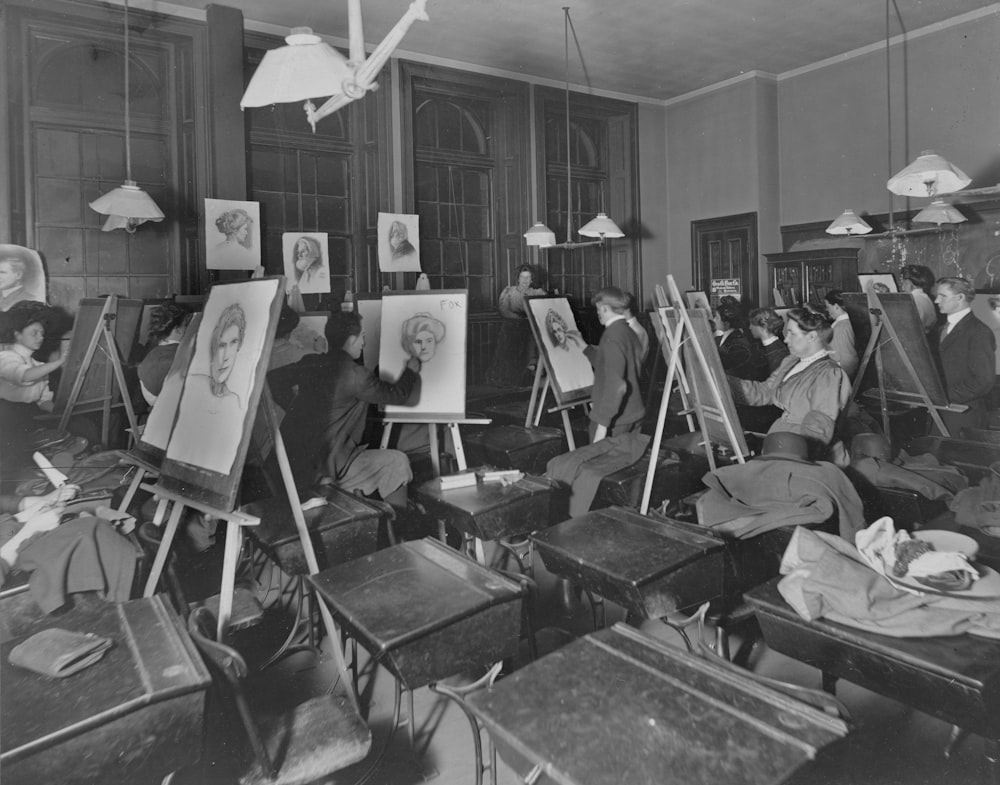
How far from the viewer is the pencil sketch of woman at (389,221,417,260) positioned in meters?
6.47

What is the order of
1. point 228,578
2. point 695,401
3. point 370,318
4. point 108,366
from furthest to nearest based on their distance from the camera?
point 370,318 < point 108,366 < point 695,401 < point 228,578

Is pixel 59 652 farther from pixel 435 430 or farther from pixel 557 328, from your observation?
pixel 557 328

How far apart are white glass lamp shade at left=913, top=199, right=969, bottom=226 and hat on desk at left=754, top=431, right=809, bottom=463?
428 cm

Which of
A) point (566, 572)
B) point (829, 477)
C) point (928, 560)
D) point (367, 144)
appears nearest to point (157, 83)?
point (367, 144)

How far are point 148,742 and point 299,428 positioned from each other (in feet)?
6.86

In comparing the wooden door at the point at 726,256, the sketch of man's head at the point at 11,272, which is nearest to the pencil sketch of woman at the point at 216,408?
the sketch of man's head at the point at 11,272

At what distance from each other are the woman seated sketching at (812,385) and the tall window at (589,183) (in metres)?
4.48

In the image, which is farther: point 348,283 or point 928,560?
point 348,283

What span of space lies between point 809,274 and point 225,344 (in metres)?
6.60

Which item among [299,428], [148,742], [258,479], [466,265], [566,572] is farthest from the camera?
[466,265]

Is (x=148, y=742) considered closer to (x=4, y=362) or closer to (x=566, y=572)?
(x=566, y=572)

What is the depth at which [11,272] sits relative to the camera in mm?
4551

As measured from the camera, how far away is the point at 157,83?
209 inches

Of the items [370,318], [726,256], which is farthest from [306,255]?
[726,256]
